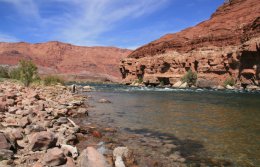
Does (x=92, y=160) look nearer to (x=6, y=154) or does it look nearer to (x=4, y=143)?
(x=6, y=154)

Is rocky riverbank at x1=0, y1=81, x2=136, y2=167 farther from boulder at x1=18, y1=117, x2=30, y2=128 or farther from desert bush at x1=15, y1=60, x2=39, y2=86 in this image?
desert bush at x1=15, y1=60, x2=39, y2=86

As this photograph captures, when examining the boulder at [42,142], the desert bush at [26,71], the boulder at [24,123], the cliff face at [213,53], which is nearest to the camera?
→ the boulder at [42,142]

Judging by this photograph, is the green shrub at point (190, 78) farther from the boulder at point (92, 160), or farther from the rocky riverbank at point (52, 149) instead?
the boulder at point (92, 160)

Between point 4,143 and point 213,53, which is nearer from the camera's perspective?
point 4,143

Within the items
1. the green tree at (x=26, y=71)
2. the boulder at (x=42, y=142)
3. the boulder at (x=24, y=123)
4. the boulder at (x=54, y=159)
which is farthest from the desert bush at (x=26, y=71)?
the boulder at (x=54, y=159)

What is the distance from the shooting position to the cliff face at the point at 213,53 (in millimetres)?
67688

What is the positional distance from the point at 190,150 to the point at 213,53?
76.9m

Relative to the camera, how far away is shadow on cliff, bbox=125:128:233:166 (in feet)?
26.1

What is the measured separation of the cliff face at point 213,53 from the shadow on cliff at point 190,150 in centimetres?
5638

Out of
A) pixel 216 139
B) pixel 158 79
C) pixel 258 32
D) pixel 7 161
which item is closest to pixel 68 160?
pixel 7 161

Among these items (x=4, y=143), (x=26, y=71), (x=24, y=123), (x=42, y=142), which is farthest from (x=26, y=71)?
(x=4, y=143)

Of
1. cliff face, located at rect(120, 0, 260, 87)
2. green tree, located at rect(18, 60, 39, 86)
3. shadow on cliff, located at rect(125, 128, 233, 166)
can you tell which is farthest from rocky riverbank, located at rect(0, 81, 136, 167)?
cliff face, located at rect(120, 0, 260, 87)

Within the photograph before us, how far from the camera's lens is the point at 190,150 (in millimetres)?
9203

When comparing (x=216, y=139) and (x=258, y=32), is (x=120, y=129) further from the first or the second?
(x=258, y=32)
